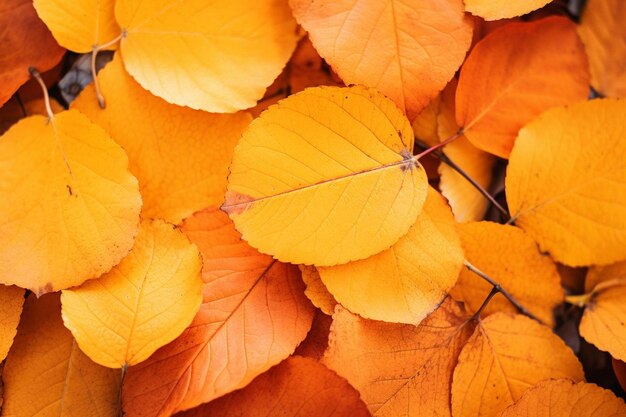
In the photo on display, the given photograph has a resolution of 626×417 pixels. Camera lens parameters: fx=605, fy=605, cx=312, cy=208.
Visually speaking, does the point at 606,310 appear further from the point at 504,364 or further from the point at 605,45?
the point at 605,45

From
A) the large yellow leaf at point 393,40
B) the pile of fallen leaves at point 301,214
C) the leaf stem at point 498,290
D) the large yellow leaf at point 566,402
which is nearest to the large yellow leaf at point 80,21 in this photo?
the pile of fallen leaves at point 301,214

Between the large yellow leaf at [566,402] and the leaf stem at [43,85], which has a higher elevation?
the leaf stem at [43,85]

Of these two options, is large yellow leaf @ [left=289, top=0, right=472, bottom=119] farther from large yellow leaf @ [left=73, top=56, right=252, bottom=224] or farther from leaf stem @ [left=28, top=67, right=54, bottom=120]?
leaf stem @ [left=28, top=67, right=54, bottom=120]

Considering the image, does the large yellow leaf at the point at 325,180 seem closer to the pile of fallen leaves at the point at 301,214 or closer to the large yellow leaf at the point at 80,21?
the pile of fallen leaves at the point at 301,214

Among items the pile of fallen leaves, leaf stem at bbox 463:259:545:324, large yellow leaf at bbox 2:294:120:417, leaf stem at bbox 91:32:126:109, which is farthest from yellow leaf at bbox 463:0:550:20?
large yellow leaf at bbox 2:294:120:417

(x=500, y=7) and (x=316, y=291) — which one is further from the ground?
(x=500, y=7)

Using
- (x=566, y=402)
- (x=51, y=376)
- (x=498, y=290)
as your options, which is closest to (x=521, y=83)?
(x=498, y=290)
